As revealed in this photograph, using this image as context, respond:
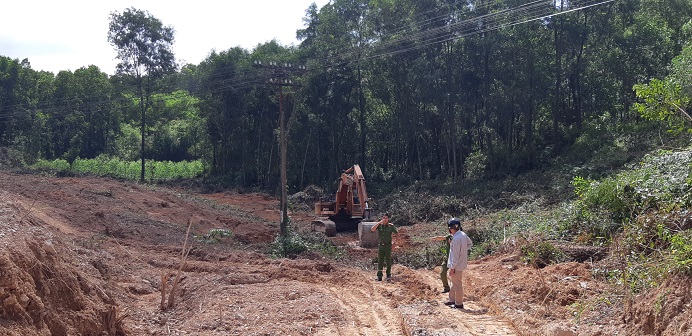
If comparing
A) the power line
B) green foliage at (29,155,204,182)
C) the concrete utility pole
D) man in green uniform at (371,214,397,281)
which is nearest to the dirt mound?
man in green uniform at (371,214,397,281)

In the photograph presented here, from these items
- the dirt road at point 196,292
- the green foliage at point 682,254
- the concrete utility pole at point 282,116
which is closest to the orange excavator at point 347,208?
the concrete utility pole at point 282,116

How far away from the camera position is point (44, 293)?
27.7 feet

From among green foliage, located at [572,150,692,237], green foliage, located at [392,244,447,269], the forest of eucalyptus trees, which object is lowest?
green foliage, located at [392,244,447,269]

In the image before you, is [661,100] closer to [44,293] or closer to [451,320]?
[451,320]

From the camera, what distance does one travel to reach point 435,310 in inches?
417

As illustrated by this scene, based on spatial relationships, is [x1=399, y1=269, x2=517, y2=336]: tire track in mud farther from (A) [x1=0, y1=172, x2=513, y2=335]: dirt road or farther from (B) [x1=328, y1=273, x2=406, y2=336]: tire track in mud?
(B) [x1=328, y1=273, x2=406, y2=336]: tire track in mud

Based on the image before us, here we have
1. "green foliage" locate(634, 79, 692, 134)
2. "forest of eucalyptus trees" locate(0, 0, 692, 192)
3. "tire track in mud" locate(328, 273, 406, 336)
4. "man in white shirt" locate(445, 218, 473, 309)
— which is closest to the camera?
"tire track in mud" locate(328, 273, 406, 336)

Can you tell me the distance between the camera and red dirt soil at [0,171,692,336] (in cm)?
808

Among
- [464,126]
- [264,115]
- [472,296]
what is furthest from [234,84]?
[472,296]

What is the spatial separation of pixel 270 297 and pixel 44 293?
4381 mm

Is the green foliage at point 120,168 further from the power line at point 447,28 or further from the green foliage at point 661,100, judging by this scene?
the green foliage at point 661,100

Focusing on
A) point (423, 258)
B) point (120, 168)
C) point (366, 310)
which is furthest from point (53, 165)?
point (366, 310)

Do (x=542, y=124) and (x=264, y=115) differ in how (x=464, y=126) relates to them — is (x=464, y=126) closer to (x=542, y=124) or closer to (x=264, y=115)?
(x=542, y=124)

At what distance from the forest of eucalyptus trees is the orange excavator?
14.3 feet
